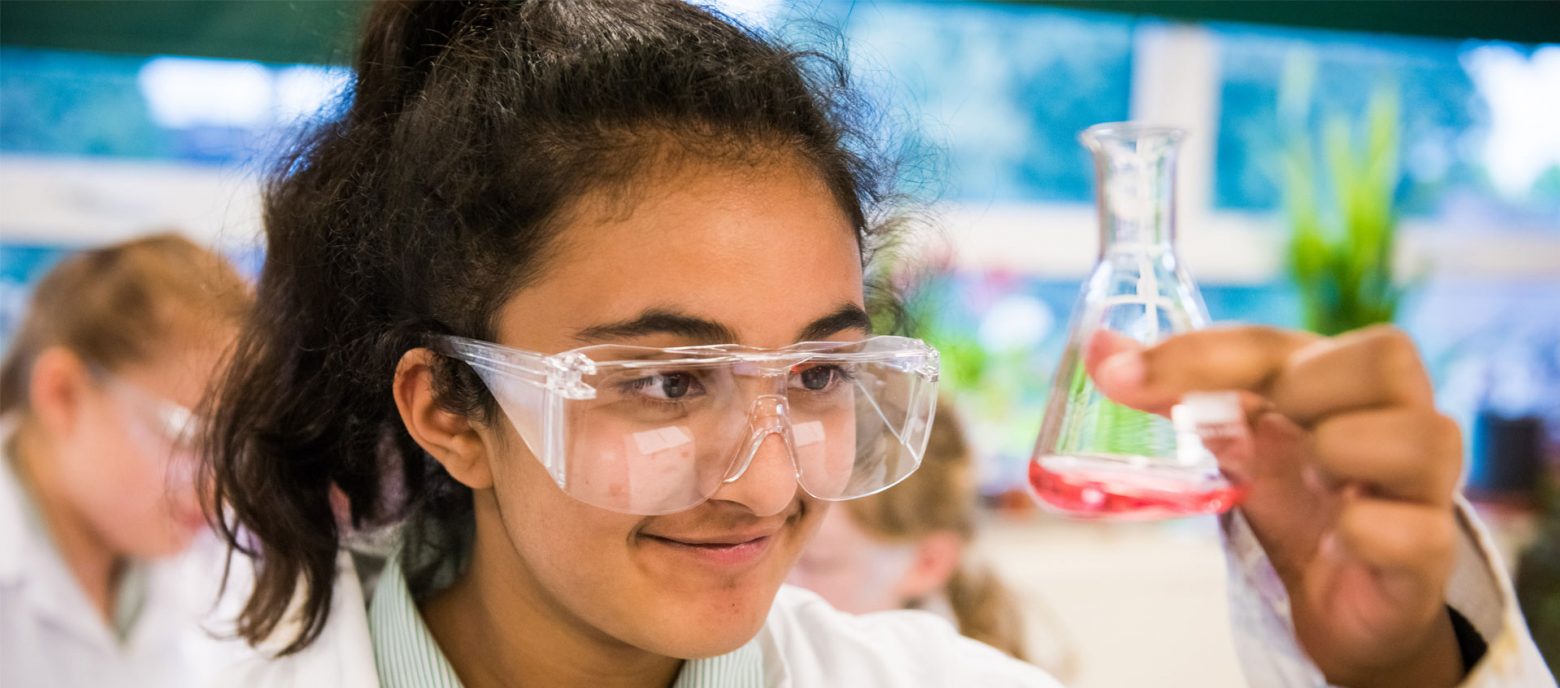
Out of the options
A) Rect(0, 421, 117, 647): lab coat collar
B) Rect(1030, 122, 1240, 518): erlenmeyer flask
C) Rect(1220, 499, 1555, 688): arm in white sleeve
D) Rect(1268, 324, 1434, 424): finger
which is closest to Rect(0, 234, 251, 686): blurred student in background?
Rect(0, 421, 117, 647): lab coat collar

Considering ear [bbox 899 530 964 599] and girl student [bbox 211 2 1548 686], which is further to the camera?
ear [bbox 899 530 964 599]

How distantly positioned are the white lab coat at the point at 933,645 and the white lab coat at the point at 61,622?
3.95 feet

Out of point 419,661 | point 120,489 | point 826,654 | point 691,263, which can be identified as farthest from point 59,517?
point 691,263

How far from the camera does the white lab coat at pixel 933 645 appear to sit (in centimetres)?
112

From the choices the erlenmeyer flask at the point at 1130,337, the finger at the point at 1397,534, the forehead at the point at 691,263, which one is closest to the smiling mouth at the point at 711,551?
the forehead at the point at 691,263

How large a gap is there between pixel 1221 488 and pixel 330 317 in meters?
1.13

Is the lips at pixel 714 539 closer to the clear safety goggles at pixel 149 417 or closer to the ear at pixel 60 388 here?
the clear safety goggles at pixel 149 417

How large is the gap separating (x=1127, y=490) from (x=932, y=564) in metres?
1.59

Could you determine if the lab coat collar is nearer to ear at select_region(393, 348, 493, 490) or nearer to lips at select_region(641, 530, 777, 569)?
ear at select_region(393, 348, 493, 490)

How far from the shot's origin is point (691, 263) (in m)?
1.31

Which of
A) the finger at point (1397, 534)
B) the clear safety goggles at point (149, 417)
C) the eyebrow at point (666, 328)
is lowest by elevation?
the clear safety goggles at point (149, 417)

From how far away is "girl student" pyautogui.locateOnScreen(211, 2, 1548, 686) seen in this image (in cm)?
109

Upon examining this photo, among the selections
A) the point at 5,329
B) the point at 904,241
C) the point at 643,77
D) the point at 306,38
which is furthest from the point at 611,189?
the point at 5,329

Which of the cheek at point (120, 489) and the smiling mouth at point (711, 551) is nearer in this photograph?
the smiling mouth at point (711, 551)
